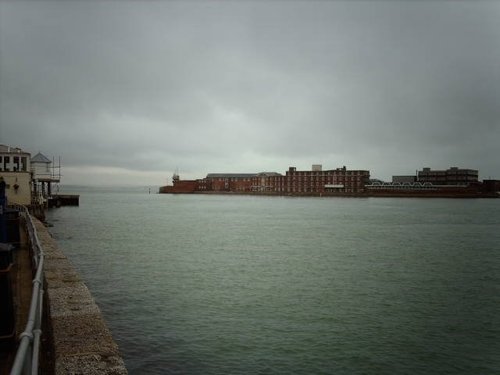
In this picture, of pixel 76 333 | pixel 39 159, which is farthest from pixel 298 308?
pixel 39 159

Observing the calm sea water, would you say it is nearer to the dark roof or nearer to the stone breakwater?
the stone breakwater

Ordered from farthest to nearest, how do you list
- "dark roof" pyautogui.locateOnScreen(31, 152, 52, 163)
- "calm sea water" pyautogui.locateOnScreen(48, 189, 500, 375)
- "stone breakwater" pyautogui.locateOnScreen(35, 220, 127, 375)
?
"dark roof" pyautogui.locateOnScreen(31, 152, 52, 163), "calm sea water" pyautogui.locateOnScreen(48, 189, 500, 375), "stone breakwater" pyautogui.locateOnScreen(35, 220, 127, 375)

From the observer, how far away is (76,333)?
8305 mm

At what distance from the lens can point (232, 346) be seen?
1388 centimetres

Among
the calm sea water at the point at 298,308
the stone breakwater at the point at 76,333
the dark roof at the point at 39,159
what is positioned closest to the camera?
the stone breakwater at the point at 76,333

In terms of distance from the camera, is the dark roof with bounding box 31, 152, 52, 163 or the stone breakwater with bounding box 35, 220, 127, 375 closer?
the stone breakwater with bounding box 35, 220, 127, 375

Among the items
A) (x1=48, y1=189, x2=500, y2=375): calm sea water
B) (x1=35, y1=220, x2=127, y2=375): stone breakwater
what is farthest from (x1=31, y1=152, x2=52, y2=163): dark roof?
(x1=35, y1=220, x2=127, y2=375): stone breakwater

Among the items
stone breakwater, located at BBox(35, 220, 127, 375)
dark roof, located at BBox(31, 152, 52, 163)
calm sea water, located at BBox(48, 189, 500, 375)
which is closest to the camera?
stone breakwater, located at BBox(35, 220, 127, 375)

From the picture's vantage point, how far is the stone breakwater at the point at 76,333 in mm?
7086

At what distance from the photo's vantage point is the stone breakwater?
23.2ft

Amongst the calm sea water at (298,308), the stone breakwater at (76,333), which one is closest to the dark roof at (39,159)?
the calm sea water at (298,308)

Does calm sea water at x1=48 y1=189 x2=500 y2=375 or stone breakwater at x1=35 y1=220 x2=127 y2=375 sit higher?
stone breakwater at x1=35 y1=220 x2=127 y2=375

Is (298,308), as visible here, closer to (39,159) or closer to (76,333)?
(76,333)

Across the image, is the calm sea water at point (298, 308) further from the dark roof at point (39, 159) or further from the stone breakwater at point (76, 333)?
the dark roof at point (39, 159)
